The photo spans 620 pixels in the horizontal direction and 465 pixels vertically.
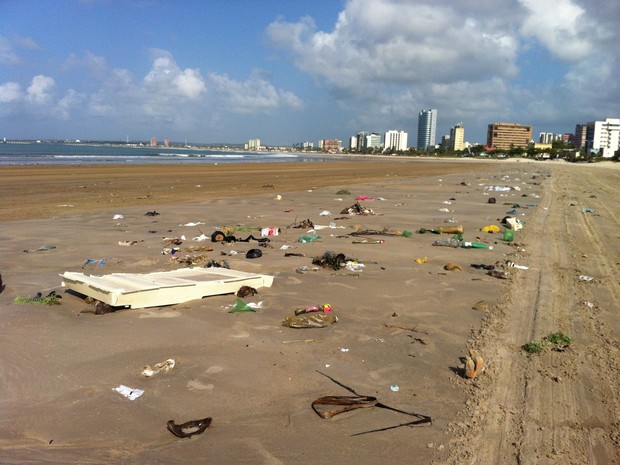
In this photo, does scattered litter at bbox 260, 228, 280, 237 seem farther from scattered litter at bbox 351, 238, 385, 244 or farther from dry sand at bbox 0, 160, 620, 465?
scattered litter at bbox 351, 238, 385, 244

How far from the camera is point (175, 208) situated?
693 inches

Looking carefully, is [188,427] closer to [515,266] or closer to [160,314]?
[160,314]

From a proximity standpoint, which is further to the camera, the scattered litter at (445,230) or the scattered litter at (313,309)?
the scattered litter at (445,230)

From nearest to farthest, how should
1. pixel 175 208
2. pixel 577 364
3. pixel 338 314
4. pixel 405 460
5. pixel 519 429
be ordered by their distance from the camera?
pixel 405 460 < pixel 519 429 < pixel 577 364 < pixel 338 314 < pixel 175 208

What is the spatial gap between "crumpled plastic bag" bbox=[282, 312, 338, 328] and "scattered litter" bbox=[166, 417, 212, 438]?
2.12 metres

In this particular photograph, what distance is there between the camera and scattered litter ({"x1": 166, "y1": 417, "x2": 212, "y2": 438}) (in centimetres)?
360

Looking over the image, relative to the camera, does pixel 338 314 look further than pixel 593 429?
Yes

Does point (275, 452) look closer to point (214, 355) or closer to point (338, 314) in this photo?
point (214, 355)

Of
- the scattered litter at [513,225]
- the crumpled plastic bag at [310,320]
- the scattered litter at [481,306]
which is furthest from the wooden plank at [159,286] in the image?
the scattered litter at [513,225]

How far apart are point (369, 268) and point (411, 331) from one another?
3001mm

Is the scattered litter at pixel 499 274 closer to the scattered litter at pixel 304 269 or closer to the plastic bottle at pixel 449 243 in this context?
the plastic bottle at pixel 449 243

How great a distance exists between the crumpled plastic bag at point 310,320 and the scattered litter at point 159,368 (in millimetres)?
1531

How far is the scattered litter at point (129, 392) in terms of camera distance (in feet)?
13.5

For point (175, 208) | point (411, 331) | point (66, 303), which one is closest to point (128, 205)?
point (175, 208)
